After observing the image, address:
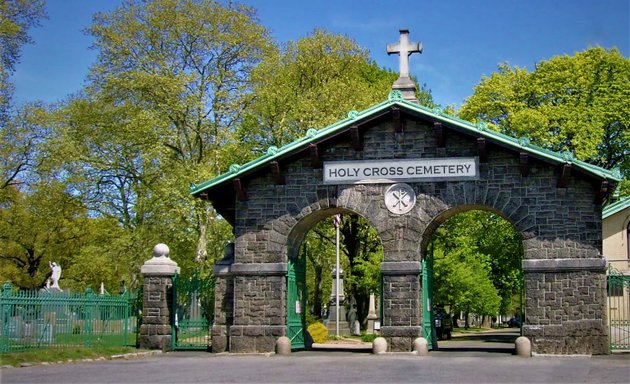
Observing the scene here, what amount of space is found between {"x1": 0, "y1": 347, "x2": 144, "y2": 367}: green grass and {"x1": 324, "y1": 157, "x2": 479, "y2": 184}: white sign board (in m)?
7.30

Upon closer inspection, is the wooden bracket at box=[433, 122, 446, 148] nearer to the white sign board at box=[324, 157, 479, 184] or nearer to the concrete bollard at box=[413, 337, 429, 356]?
the white sign board at box=[324, 157, 479, 184]

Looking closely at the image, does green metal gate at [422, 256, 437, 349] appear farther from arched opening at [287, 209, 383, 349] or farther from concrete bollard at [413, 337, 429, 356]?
arched opening at [287, 209, 383, 349]

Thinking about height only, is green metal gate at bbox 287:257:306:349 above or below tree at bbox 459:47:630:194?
below

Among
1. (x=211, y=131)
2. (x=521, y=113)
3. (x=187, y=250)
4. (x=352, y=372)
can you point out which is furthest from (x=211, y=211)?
(x=352, y=372)

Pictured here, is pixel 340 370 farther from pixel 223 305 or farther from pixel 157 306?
pixel 157 306

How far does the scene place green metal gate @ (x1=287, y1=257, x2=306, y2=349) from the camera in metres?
22.8

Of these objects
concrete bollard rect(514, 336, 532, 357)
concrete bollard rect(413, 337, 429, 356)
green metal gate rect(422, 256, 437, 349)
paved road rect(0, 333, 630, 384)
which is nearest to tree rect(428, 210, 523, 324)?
green metal gate rect(422, 256, 437, 349)

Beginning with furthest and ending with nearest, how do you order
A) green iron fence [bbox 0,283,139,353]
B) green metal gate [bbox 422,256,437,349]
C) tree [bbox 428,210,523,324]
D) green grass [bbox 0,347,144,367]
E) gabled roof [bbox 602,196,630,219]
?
tree [bbox 428,210,523,324] < gabled roof [bbox 602,196,630,219] < green metal gate [bbox 422,256,437,349] < green iron fence [bbox 0,283,139,353] < green grass [bbox 0,347,144,367]

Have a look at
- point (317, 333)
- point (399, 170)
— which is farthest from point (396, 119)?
point (317, 333)

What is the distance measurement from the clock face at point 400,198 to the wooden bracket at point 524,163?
9.50 feet

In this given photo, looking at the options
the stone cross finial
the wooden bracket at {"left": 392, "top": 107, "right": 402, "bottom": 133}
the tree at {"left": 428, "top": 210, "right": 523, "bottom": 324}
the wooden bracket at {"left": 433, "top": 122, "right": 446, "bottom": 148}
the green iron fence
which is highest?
the stone cross finial

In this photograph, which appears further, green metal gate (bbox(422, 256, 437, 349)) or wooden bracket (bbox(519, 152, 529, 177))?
green metal gate (bbox(422, 256, 437, 349))

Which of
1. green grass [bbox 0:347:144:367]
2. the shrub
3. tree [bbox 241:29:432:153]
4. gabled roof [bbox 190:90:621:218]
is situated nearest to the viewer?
green grass [bbox 0:347:144:367]

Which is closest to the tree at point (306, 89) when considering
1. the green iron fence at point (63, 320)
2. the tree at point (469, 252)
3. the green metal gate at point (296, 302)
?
the tree at point (469, 252)
